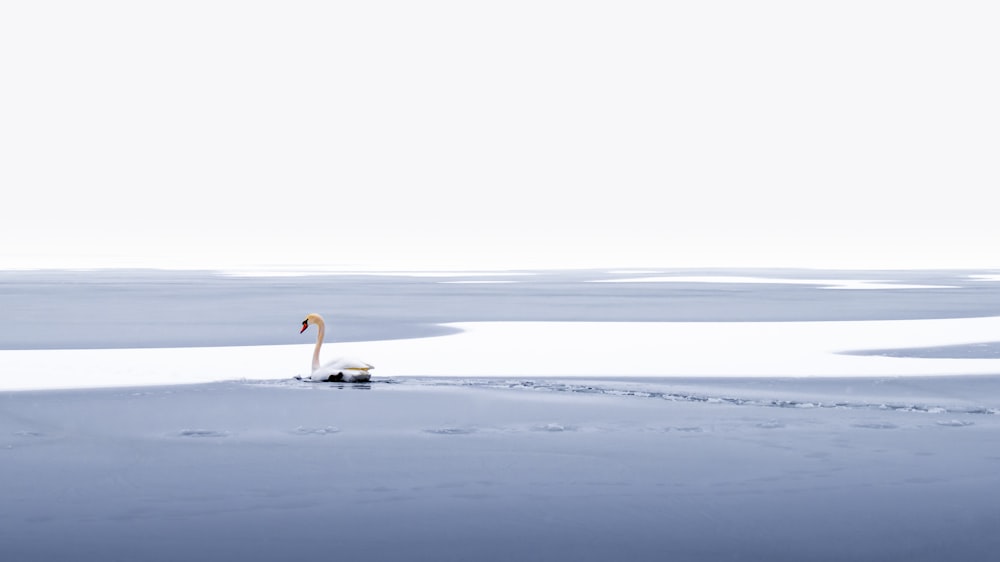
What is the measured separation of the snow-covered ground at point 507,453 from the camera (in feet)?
20.7

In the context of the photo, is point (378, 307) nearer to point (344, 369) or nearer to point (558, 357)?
point (558, 357)

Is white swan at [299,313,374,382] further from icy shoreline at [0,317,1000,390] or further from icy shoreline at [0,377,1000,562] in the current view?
icy shoreline at [0,377,1000,562]

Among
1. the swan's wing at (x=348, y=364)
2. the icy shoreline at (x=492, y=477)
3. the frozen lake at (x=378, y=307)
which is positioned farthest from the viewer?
the frozen lake at (x=378, y=307)

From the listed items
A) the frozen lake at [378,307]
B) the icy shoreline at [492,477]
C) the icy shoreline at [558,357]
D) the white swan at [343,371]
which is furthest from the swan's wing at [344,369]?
the frozen lake at [378,307]

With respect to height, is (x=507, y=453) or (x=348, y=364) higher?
(x=348, y=364)

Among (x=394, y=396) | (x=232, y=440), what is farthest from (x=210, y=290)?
(x=232, y=440)

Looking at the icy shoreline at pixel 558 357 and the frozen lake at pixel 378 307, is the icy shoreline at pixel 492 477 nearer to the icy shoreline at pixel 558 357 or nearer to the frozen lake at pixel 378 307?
the icy shoreline at pixel 558 357

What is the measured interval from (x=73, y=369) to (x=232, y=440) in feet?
17.2

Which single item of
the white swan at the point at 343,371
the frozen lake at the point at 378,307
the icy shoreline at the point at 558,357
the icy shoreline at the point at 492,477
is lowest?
the icy shoreline at the point at 492,477

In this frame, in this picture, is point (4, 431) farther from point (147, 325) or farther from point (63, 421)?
point (147, 325)

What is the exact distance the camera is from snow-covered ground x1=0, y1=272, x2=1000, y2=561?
632cm

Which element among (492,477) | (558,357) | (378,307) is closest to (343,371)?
(558,357)

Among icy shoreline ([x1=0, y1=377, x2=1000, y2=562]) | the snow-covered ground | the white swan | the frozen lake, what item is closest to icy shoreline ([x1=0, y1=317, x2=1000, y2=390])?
the snow-covered ground

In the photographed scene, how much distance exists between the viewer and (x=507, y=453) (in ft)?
28.0
